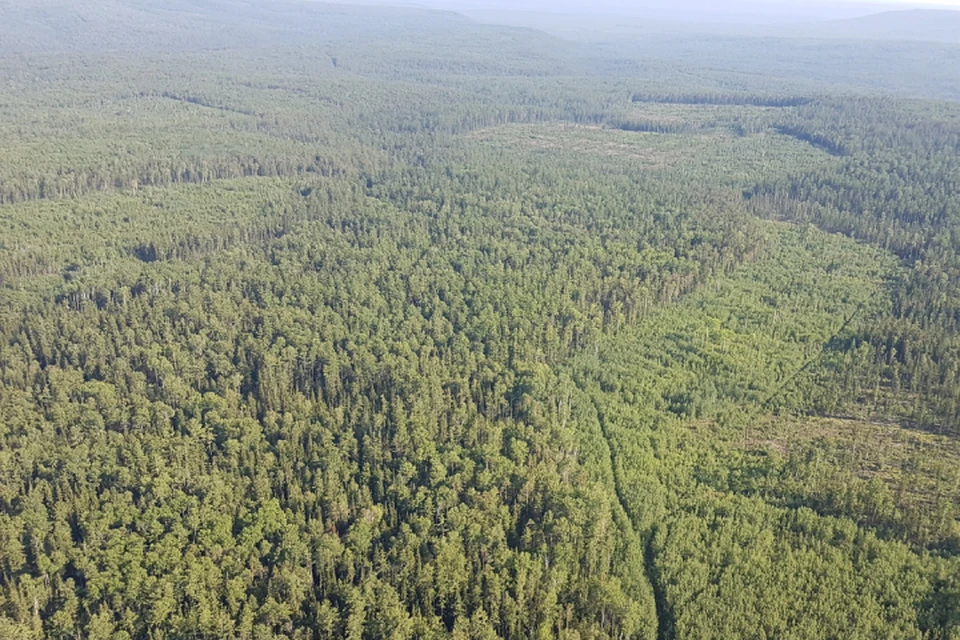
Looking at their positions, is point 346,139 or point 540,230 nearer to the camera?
point 540,230

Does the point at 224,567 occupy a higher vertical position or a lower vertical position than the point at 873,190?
lower

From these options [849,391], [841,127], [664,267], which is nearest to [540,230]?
[664,267]

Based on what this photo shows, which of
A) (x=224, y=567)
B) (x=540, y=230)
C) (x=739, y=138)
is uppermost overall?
(x=739, y=138)

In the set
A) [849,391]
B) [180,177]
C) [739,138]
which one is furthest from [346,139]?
[849,391]

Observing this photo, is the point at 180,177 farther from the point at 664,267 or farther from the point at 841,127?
the point at 841,127

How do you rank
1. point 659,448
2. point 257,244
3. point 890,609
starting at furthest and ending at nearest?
1. point 257,244
2. point 659,448
3. point 890,609

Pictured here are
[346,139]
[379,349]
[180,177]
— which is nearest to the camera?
[379,349]

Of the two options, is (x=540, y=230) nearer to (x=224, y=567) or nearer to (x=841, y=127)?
(x=224, y=567)
